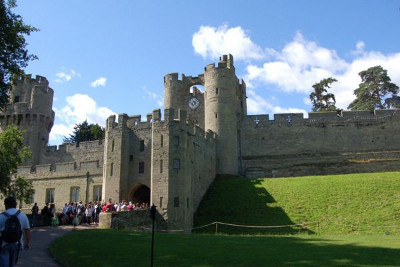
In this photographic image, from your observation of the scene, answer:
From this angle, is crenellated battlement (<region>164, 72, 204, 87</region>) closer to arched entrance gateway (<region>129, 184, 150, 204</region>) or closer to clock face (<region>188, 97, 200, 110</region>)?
clock face (<region>188, 97, 200, 110</region>)

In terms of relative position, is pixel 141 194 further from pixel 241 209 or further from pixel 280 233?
pixel 280 233

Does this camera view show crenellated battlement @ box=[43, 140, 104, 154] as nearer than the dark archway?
No

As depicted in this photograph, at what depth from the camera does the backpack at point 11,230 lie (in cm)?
897

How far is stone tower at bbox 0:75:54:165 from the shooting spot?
4988cm

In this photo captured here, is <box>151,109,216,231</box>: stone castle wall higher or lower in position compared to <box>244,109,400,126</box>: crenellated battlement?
lower

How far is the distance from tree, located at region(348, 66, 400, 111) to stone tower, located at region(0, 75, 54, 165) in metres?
42.3

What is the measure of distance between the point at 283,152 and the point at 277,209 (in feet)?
51.2

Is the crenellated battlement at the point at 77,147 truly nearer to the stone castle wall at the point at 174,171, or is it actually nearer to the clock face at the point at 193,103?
the clock face at the point at 193,103

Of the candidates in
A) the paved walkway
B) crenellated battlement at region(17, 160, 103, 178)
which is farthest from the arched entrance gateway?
the paved walkway

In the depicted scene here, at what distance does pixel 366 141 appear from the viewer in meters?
45.1

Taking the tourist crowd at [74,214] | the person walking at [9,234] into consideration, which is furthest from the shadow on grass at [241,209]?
the person walking at [9,234]

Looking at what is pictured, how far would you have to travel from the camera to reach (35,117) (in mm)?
50531

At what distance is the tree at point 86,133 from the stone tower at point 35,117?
1165cm

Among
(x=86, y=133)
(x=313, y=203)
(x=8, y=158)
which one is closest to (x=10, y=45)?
(x=8, y=158)
